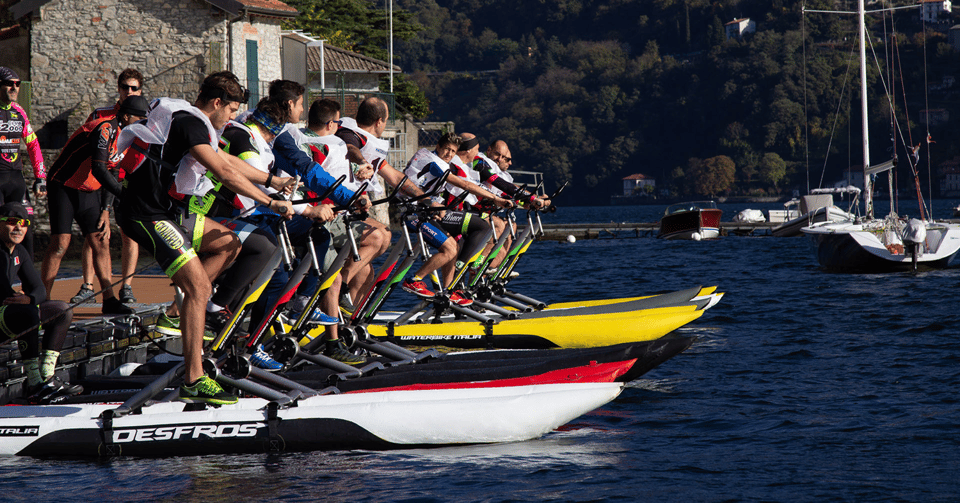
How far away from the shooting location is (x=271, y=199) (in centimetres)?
617

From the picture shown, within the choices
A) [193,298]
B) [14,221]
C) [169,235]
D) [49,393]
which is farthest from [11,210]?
[193,298]

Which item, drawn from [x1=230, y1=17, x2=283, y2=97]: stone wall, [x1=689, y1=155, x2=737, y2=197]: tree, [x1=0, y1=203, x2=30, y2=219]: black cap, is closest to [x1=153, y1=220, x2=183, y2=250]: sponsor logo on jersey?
[x1=0, y1=203, x2=30, y2=219]: black cap

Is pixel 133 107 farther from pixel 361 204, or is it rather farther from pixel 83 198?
pixel 361 204

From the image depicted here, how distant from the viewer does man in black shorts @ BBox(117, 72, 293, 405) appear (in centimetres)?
607

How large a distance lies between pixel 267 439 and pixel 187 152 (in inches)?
71.7

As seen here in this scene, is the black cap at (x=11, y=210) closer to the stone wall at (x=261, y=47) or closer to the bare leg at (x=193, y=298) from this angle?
the bare leg at (x=193, y=298)

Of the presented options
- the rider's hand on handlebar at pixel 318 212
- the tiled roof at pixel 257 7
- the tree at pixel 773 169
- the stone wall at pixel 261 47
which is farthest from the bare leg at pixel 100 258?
the tree at pixel 773 169

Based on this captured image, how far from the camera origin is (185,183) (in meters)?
6.24

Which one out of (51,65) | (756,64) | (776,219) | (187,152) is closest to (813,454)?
(187,152)

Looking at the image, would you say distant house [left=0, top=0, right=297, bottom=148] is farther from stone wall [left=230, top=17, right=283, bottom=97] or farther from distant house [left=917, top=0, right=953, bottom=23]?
distant house [left=917, top=0, right=953, bottom=23]

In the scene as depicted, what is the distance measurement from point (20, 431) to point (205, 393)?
1.21 metres

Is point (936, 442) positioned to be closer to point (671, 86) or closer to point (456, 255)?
point (456, 255)

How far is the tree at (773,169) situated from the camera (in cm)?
13362

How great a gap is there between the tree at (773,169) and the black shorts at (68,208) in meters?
132
